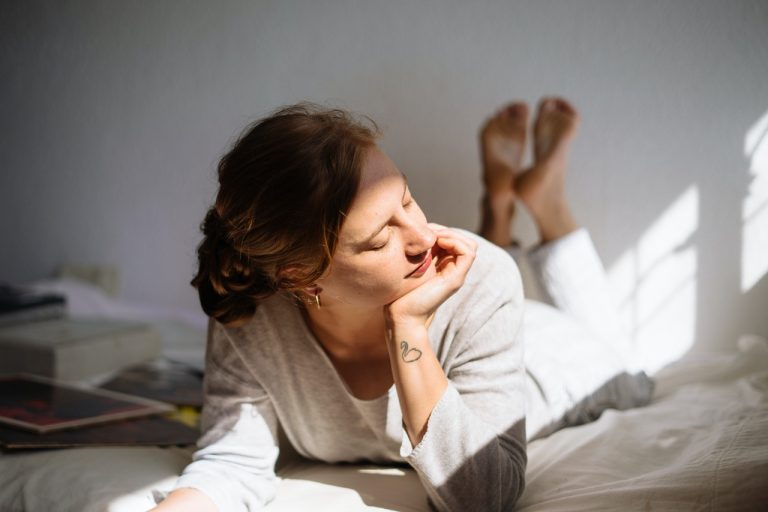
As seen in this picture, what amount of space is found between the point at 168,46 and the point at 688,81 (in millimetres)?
1183

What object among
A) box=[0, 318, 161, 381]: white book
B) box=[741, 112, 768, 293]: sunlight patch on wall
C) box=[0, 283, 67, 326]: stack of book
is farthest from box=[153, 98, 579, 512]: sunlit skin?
box=[0, 283, 67, 326]: stack of book

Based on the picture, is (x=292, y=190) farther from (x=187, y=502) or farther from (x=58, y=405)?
(x=58, y=405)

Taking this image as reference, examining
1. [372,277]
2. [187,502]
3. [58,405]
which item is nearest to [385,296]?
[372,277]

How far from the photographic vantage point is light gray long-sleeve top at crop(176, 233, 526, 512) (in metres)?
1.03

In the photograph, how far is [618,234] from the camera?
1.73 m

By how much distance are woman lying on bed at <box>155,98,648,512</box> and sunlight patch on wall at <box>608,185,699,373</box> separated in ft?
1.56

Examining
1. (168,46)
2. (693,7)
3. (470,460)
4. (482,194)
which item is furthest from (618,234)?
(168,46)

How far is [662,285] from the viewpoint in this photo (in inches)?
67.6

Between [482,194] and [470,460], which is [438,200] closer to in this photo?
[482,194]

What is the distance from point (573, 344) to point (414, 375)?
24.0 inches

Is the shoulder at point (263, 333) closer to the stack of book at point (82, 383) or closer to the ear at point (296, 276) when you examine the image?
the ear at point (296, 276)

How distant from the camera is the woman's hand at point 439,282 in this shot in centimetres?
102

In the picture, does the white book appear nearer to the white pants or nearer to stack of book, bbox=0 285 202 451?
stack of book, bbox=0 285 202 451

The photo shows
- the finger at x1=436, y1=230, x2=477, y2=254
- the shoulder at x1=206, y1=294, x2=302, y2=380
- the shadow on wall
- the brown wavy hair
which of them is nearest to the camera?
the brown wavy hair
